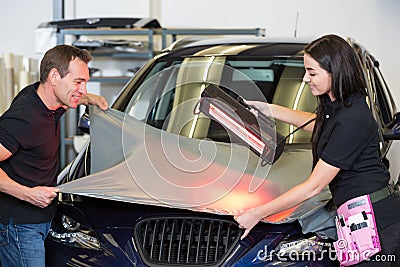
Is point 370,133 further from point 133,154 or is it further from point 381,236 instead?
point 133,154

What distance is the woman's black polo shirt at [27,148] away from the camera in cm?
323

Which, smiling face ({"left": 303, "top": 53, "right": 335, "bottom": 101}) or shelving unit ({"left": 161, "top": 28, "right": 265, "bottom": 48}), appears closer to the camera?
smiling face ({"left": 303, "top": 53, "right": 335, "bottom": 101})

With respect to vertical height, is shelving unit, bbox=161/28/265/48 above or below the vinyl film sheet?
above

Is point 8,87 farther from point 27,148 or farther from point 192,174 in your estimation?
point 27,148

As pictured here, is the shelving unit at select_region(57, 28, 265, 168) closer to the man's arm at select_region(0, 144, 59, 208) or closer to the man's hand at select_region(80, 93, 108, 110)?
the man's hand at select_region(80, 93, 108, 110)

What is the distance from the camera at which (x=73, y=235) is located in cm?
350

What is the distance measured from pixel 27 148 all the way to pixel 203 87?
1504 mm

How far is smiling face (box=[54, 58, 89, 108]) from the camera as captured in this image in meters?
3.33

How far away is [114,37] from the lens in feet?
28.4

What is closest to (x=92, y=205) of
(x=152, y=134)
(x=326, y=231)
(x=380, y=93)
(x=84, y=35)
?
(x=152, y=134)

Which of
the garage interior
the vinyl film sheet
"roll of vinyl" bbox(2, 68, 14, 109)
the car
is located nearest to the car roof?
the car

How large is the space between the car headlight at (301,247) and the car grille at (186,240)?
0.19 m

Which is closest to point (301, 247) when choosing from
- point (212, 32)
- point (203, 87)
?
point (203, 87)

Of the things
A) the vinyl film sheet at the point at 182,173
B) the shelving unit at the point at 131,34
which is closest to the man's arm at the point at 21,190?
the vinyl film sheet at the point at 182,173
